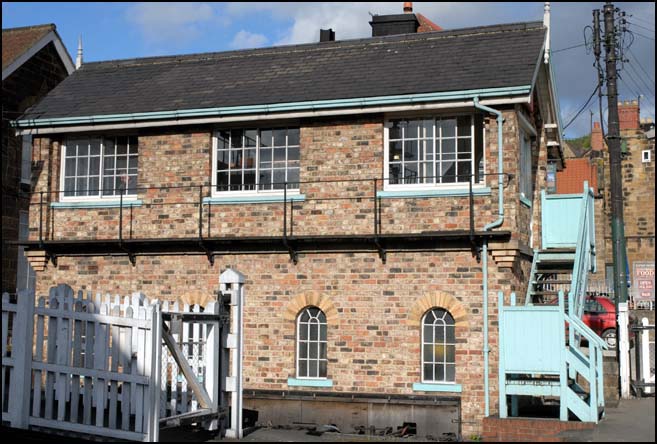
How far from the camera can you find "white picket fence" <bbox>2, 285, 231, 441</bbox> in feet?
33.8

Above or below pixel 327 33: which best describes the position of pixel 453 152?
below

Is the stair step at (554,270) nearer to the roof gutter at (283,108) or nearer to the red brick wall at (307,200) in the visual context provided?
the red brick wall at (307,200)

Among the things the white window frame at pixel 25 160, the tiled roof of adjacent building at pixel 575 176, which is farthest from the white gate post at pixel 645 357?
the tiled roof of adjacent building at pixel 575 176

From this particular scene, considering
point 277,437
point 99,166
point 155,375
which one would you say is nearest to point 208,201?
point 99,166

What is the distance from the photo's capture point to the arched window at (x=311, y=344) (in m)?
15.7

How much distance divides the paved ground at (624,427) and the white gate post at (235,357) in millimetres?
4507

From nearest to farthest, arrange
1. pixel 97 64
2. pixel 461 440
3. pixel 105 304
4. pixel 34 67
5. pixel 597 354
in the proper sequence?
pixel 105 304 → pixel 597 354 → pixel 461 440 → pixel 97 64 → pixel 34 67

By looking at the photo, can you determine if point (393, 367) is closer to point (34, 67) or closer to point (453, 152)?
point (453, 152)

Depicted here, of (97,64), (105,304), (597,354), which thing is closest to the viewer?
(105,304)

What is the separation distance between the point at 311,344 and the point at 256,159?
3720mm

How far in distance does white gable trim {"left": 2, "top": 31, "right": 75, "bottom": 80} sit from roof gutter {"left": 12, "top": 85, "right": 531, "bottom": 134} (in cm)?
654

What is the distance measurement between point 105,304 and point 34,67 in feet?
51.8

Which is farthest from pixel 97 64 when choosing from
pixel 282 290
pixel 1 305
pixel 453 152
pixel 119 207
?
pixel 1 305

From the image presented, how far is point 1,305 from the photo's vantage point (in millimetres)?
10891
